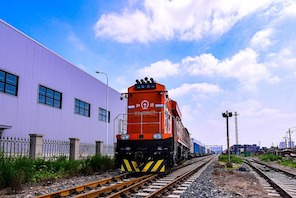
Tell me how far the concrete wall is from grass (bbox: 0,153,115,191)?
4.73 metres

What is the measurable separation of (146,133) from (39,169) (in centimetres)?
482

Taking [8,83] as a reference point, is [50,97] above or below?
below

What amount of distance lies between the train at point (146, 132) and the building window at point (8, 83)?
7.41 metres

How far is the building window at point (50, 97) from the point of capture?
19.1m

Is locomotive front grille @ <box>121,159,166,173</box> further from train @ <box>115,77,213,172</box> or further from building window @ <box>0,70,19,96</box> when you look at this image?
building window @ <box>0,70,19,96</box>

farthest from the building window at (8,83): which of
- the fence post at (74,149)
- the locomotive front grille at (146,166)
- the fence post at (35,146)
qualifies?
the locomotive front grille at (146,166)

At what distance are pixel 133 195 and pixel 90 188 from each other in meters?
1.75

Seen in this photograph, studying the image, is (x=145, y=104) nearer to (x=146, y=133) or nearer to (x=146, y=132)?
(x=146, y=132)

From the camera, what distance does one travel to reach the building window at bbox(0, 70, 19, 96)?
1575 centimetres

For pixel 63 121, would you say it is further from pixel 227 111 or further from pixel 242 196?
pixel 242 196

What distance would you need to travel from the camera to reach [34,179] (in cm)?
1013

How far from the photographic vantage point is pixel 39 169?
38.3ft

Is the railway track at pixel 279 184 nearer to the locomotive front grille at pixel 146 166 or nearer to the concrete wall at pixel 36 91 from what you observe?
the locomotive front grille at pixel 146 166

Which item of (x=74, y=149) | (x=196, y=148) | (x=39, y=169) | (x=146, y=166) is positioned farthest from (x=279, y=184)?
(x=196, y=148)
